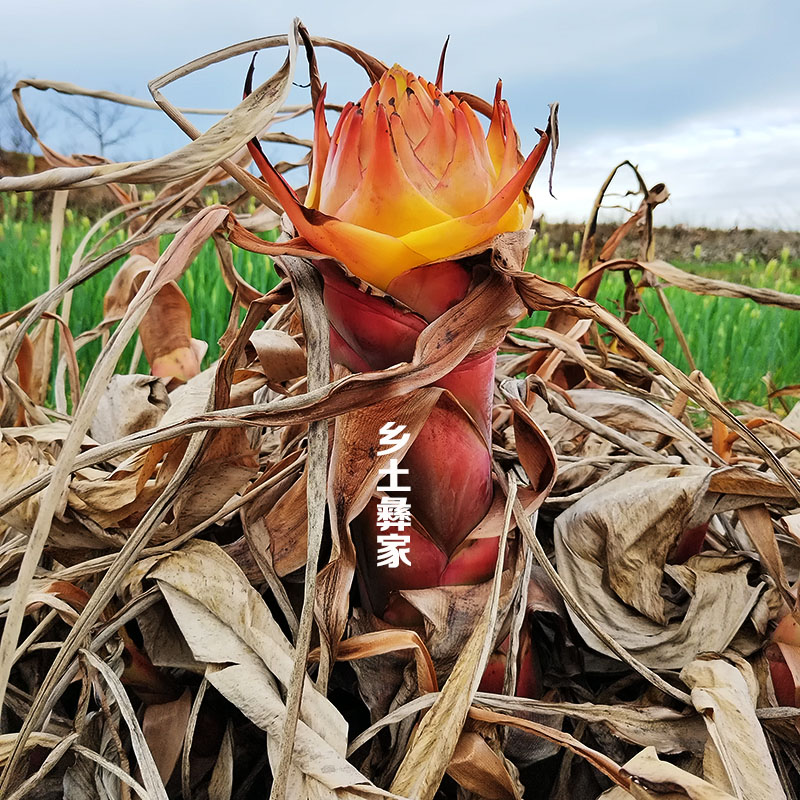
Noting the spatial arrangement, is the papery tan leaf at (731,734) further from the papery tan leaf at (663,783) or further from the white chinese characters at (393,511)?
the white chinese characters at (393,511)

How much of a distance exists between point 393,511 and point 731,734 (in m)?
0.24

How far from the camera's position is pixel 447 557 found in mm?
478

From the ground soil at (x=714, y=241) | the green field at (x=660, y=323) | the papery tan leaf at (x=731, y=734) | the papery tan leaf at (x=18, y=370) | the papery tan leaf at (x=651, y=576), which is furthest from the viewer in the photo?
the ground soil at (x=714, y=241)

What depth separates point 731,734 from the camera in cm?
46

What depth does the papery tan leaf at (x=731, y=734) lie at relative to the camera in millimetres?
435

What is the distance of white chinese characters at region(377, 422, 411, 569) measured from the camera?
1.35ft

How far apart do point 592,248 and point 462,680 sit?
63 cm

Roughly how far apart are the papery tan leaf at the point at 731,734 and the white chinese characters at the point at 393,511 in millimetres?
206

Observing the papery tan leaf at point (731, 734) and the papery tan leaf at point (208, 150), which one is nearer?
the papery tan leaf at point (208, 150)

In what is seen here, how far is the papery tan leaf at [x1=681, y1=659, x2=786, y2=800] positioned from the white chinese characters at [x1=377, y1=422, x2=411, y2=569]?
0.21 metres

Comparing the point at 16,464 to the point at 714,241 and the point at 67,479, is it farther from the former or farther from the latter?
the point at 714,241

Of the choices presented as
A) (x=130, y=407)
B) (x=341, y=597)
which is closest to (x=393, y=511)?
(x=341, y=597)

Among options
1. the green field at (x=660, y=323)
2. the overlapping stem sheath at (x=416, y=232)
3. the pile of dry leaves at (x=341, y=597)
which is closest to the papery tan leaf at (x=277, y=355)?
the pile of dry leaves at (x=341, y=597)

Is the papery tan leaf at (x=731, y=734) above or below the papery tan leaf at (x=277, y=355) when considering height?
below
